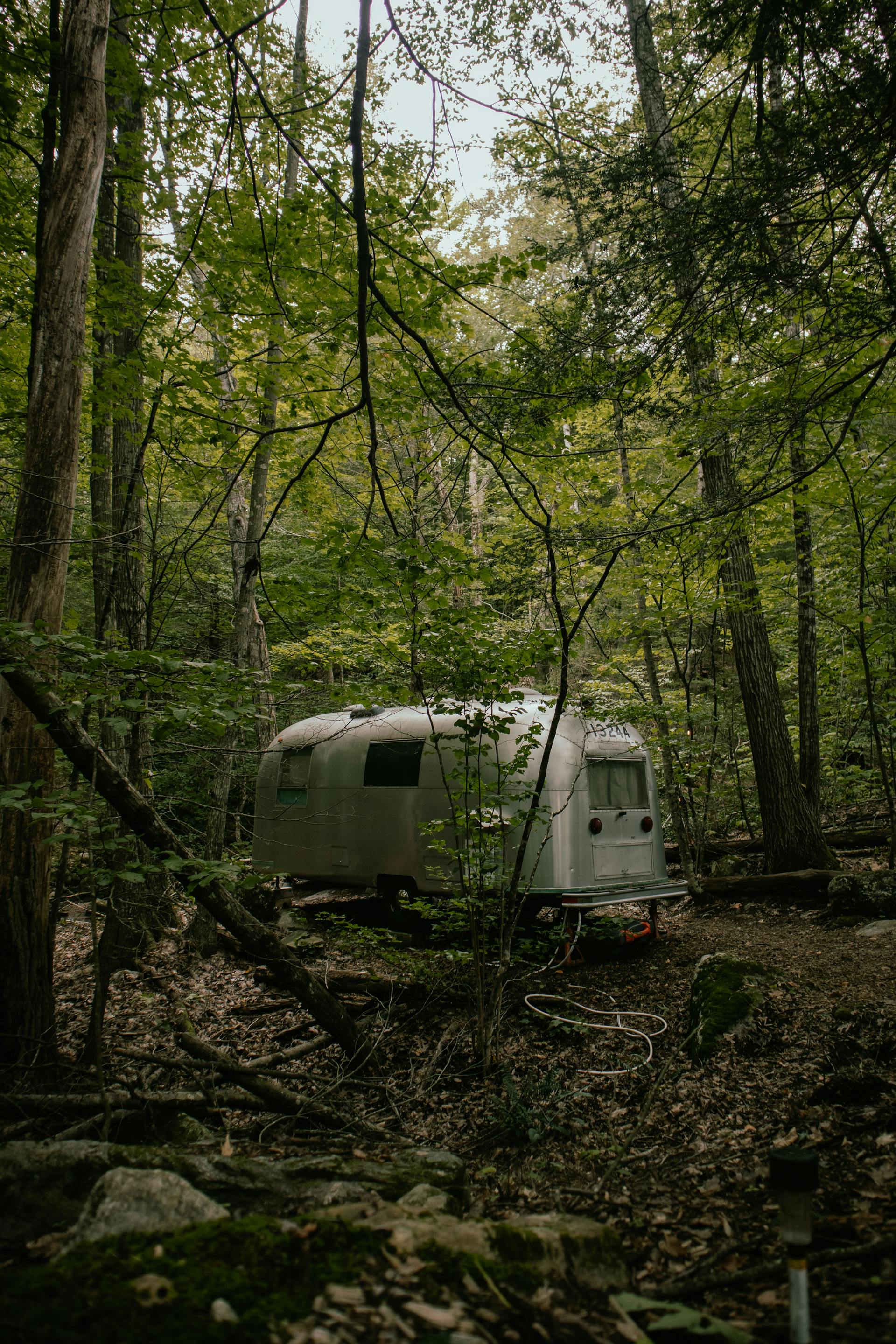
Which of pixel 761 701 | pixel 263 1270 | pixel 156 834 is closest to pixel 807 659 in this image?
pixel 761 701

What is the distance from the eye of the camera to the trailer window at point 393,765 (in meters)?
7.12

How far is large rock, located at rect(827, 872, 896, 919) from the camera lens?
629 cm

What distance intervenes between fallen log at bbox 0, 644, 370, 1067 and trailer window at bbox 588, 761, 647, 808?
134 inches

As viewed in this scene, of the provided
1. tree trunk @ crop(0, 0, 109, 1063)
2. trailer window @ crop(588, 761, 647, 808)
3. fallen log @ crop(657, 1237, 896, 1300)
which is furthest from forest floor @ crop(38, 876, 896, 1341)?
trailer window @ crop(588, 761, 647, 808)

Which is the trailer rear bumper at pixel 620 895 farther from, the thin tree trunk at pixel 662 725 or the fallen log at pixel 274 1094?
the fallen log at pixel 274 1094

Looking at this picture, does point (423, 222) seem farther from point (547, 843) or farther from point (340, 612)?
point (547, 843)

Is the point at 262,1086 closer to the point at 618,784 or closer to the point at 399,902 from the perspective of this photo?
the point at 399,902

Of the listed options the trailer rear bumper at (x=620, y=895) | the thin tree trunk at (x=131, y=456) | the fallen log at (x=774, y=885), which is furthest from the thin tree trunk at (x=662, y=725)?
the thin tree trunk at (x=131, y=456)

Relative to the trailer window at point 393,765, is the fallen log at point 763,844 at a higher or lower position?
lower

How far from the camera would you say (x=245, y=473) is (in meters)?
9.16

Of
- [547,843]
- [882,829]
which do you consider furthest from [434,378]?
[882,829]

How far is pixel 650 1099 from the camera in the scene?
135 inches

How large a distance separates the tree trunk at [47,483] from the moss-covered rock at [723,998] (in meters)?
3.80

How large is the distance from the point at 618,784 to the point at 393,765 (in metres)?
2.47
